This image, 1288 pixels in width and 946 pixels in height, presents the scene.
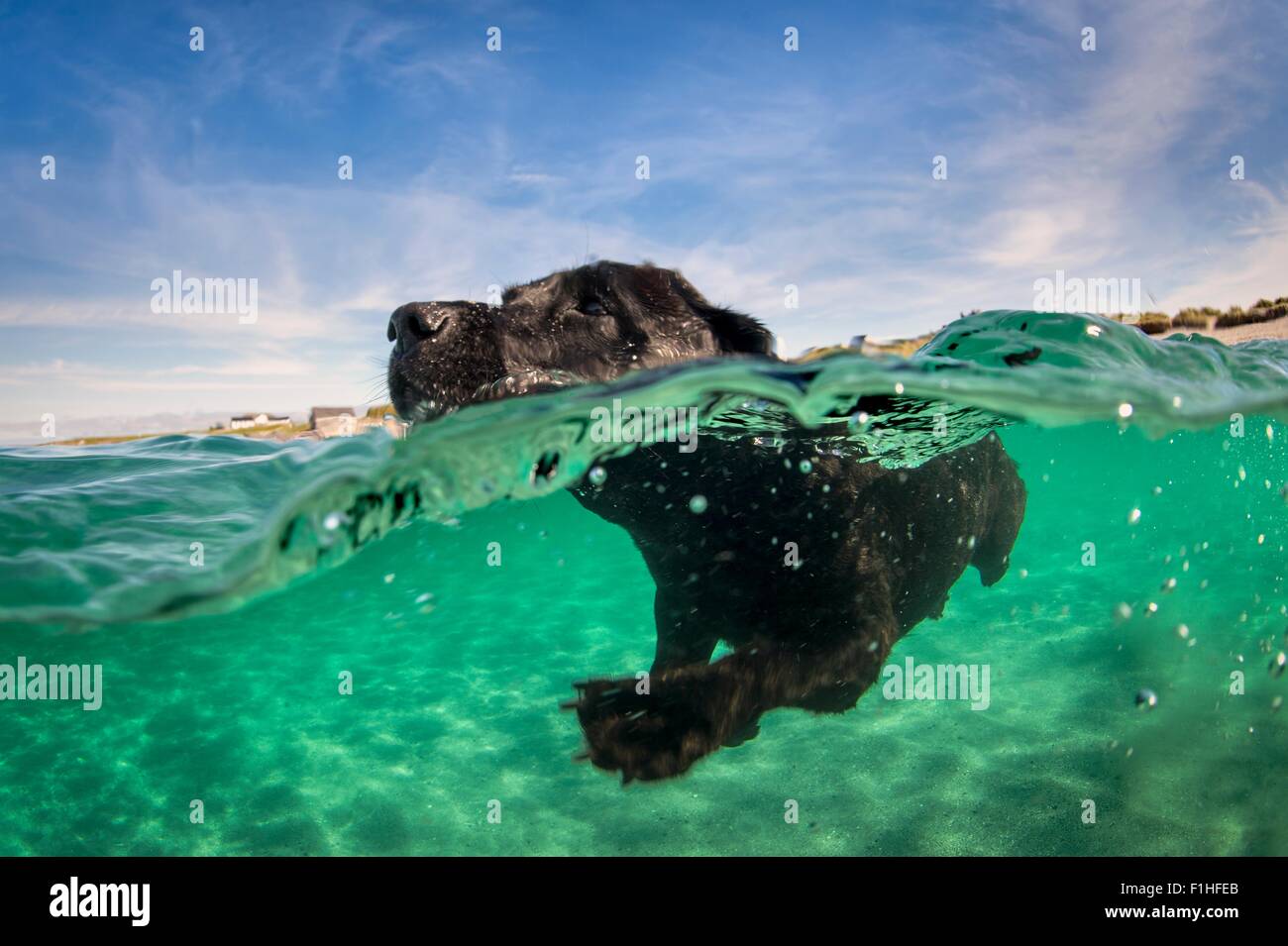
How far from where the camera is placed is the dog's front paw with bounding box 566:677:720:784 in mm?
3805

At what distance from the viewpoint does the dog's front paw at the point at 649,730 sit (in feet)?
12.5

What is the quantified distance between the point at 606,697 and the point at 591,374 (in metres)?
2.04

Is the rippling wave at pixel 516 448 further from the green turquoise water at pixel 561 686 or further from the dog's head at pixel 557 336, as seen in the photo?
the dog's head at pixel 557 336

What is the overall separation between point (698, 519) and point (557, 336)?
1511mm

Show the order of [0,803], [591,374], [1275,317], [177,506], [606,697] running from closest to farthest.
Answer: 1. [606,697]
2. [591,374]
3. [177,506]
4. [0,803]
5. [1275,317]

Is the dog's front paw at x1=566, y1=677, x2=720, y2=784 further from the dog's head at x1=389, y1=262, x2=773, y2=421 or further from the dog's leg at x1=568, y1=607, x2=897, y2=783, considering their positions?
the dog's head at x1=389, y1=262, x2=773, y2=421

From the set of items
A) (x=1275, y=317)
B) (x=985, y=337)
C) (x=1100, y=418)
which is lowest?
(x=1100, y=418)

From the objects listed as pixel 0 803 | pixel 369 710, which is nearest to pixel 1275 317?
pixel 369 710

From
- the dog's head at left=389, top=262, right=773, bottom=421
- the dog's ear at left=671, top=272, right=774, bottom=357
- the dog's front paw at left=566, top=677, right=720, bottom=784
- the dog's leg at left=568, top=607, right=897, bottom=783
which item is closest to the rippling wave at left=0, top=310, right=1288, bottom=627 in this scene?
the dog's head at left=389, top=262, right=773, bottom=421

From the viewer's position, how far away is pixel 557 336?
14.9ft

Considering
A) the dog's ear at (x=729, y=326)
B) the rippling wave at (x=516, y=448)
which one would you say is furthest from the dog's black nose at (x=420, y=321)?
the dog's ear at (x=729, y=326)

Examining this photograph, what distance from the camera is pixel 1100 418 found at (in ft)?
23.6

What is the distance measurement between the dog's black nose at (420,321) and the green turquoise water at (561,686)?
609 mm

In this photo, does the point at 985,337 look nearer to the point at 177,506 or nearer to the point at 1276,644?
the point at 177,506
